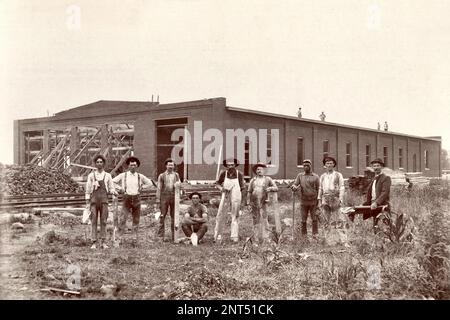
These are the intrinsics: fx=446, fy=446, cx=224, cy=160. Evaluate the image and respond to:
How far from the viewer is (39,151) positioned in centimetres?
3247

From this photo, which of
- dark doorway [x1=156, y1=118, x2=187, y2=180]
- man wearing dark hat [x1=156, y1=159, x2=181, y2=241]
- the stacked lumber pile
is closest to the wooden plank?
the stacked lumber pile

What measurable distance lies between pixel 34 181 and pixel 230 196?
13762 mm

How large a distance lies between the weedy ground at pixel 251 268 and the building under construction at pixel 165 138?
14.8 m

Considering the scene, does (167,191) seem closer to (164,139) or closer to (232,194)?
(232,194)

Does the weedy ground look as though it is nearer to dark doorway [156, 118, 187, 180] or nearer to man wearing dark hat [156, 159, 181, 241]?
man wearing dark hat [156, 159, 181, 241]

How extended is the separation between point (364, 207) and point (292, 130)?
19.3 metres

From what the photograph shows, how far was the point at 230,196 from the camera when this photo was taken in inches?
388

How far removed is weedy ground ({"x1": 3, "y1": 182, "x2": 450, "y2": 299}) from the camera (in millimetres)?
5887

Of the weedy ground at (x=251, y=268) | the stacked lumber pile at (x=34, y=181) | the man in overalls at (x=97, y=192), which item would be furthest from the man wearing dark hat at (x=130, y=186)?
the stacked lumber pile at (x=34, y=181)

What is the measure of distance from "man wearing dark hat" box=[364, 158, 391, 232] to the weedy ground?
686 millimetres

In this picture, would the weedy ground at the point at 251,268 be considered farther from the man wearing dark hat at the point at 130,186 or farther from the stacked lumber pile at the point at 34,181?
the stacked lumber pile at the point at 34,181

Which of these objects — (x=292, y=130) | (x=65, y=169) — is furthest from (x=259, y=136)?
(x=65, y=169)

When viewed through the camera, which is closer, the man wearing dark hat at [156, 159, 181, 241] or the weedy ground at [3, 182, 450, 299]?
the weedy ground at [3, 182, 450, 299]

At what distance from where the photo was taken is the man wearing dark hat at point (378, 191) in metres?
8.92
